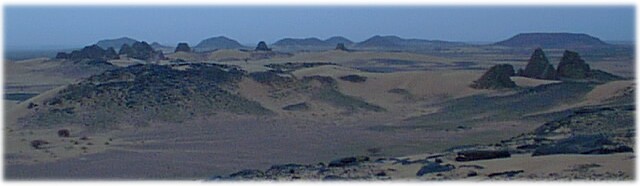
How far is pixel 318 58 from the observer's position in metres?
56.1

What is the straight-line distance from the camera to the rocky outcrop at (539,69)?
27547 mm

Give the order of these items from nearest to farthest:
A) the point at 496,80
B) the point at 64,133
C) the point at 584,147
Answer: the point at 584,147, the point at 64,133, the point at 496,80

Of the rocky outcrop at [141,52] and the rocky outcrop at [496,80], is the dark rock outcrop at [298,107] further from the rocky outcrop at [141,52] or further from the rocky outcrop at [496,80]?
the rocky outcrop at [141,52]

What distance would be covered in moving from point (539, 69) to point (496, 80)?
3.53 m

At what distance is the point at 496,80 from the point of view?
25609mm

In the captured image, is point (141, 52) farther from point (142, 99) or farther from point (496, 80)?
point (142, 99)

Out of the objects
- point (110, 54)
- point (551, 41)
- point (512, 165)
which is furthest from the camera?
point (551, 41)

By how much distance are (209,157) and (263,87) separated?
35.9 ft

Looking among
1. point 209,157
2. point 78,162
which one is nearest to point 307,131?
point 209,157

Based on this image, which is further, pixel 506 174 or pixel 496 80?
pixel 496 80

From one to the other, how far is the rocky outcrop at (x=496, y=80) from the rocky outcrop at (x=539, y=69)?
1.91 metres

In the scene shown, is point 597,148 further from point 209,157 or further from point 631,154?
point 209,157

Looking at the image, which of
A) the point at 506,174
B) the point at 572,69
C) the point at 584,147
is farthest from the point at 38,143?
the point at 572,69

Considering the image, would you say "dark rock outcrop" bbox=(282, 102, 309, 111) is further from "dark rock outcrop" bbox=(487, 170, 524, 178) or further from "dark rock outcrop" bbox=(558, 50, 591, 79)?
"dark rock outcrop" bbox=(487, 170, 524, 178)
